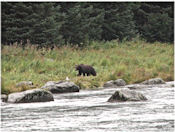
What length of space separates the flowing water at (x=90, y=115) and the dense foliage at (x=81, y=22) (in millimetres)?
12640

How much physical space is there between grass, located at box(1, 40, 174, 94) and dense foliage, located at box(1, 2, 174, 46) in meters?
1.50

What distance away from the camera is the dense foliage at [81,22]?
30.2 metres

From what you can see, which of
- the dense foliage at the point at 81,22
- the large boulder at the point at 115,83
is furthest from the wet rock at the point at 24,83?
the dense foliage at the point at 81,22

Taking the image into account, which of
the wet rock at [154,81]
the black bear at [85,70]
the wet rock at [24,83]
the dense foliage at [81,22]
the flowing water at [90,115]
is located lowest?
the flowing water at [90,115]

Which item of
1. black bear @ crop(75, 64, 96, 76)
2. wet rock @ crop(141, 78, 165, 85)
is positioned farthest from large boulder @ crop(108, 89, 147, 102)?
black bear @ crop(75, 64, 96, 76)

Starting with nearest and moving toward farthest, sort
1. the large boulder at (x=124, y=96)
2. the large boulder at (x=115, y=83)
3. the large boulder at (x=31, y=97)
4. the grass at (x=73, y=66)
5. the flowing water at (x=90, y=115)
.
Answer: the flowing water at (x=90, y=115) < the large boulder at (x=124, y=96) < the large boulder at (x=31, y=97) < the large boulder at (x=115, y=83) < the grass at (x=73, y=66)

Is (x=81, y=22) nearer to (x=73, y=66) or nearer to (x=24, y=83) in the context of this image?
(x=73, y=66)

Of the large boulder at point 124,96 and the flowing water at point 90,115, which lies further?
the large boulder at point 124,96

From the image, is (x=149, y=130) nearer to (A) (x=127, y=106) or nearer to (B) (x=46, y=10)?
(A) (x=127, y=106)

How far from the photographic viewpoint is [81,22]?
115ft

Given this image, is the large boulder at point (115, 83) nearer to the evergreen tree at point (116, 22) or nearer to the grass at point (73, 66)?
the grass at point (73, 66)

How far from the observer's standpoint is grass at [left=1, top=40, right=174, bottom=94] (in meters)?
21.6

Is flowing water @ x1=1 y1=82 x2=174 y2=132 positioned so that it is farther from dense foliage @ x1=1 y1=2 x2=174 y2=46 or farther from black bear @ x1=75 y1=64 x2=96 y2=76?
dense foliage @ x1=1 y1=2 x2=174 y2=46

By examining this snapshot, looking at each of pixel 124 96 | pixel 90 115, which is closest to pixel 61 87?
pixel 124 96
